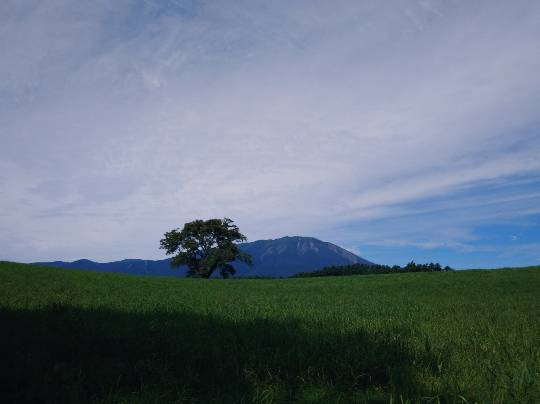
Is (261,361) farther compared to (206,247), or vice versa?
(206,247)

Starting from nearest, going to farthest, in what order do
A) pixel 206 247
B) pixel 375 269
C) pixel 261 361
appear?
pixel 261 361, pixel 375 269, pixel 206 247

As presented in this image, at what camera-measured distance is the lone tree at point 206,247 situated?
79.6 m

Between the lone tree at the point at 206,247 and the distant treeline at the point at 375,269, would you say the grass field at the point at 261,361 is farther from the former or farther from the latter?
the lone tree at the point at 206,247

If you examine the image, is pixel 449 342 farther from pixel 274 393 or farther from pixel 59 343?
pixel 59 343

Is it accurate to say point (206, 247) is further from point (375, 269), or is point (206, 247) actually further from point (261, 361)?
point (261, 361)

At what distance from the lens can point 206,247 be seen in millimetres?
83812

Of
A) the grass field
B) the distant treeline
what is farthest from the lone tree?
the grass field

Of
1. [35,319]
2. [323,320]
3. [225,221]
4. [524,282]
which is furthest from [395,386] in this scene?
[225,221]

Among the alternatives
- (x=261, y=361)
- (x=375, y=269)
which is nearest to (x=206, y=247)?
(x=375, y=269)

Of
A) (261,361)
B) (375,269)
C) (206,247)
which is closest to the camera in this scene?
(261,361)

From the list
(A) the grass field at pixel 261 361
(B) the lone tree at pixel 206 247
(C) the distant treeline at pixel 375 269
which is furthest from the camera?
(B) the lone tree at pixel 206 247

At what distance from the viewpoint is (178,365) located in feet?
17.7

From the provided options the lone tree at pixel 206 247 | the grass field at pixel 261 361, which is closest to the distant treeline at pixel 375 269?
the lone tree at pixel 206 247

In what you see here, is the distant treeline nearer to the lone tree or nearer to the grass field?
the lone tree
